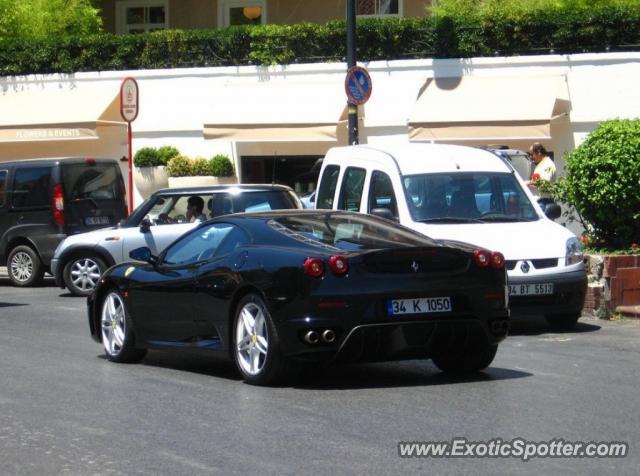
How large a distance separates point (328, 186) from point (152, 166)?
42.9ft

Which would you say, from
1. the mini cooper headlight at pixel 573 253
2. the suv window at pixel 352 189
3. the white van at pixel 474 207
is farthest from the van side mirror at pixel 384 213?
the mini cooper headlight at pixel 573 253

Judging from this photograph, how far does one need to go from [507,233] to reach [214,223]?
13.4 ft

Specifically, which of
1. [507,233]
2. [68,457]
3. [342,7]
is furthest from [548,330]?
[342,7]

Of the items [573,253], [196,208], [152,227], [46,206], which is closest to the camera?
[573,253]

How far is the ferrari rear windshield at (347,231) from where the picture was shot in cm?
991

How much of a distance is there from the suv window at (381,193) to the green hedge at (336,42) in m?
11.5

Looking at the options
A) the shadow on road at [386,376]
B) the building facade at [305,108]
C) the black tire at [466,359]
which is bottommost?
the shadow on road at [386,376]

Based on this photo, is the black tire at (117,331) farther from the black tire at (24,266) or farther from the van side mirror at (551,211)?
the black tire at (24,266)

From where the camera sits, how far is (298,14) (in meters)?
32.1

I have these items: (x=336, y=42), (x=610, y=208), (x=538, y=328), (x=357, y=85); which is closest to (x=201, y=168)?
(x=336, y=42)

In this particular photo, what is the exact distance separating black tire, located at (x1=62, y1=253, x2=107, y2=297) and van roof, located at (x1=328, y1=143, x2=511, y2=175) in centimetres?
503

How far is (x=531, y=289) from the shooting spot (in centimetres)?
1334

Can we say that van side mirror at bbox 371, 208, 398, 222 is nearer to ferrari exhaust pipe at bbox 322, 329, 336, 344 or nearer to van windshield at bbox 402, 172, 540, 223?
van windshield at bbox 402, 172, 540, 223

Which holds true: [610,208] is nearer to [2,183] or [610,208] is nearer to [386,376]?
[386,376]
